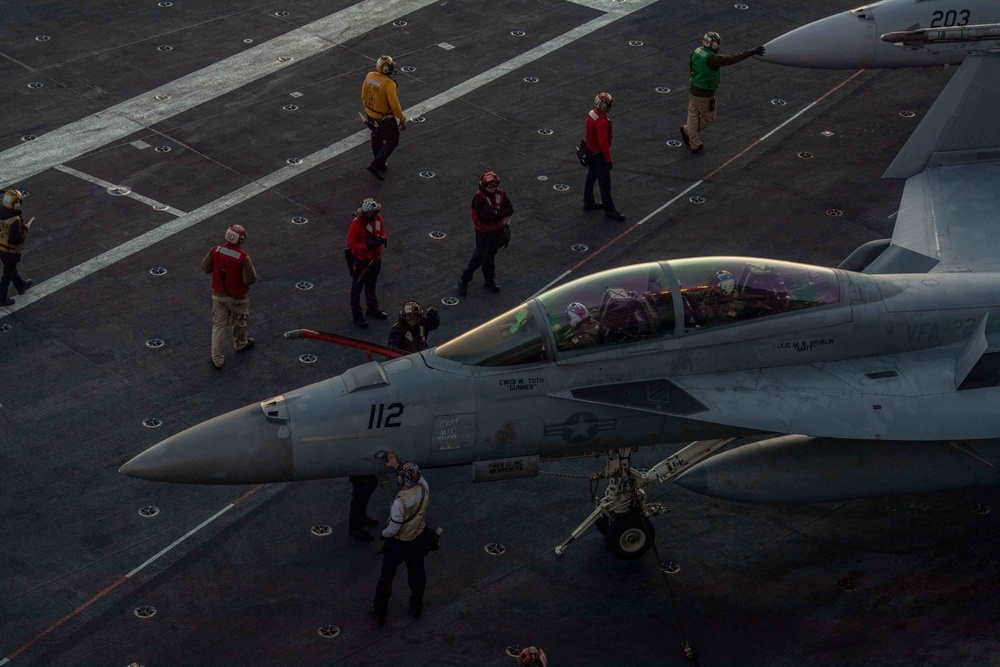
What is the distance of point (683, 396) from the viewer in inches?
510

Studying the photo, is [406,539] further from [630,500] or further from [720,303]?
[720,303]

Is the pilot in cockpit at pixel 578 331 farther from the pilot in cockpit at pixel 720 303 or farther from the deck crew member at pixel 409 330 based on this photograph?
the deck crew member at pixel 409 330

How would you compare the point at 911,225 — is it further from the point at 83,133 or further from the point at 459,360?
the point at 83,133

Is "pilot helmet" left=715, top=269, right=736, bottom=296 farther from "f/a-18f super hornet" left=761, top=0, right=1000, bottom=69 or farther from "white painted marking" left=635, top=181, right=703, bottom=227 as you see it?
"f/a-18f super hornet" left=761, top=0, right=1000, bottom=69

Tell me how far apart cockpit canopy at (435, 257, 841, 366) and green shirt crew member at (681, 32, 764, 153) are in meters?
9.74

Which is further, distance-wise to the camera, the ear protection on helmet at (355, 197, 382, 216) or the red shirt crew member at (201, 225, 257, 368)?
the ear protection on helmet at (355, 197, 382, 216)

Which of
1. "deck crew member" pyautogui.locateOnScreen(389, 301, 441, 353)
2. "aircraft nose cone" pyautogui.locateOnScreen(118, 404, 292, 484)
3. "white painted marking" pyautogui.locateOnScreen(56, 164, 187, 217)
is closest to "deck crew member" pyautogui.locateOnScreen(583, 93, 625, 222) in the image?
"deck crew member" pyautogui.locateOnScreen(389, 301, 441, 353)

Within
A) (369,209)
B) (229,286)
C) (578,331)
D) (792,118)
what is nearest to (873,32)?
(792,118)

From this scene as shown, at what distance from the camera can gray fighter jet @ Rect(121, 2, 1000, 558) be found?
1254 cm

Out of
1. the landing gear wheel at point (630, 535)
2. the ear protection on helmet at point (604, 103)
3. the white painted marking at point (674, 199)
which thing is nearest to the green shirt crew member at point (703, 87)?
the white painted marking at point (674, 199)

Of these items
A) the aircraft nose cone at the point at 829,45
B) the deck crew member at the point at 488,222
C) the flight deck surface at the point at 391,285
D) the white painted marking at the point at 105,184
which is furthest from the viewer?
the white painted marking at the point at 105,184

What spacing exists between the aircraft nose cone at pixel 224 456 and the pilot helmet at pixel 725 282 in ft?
14.9

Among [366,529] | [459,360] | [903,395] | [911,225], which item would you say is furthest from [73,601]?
[911,225]

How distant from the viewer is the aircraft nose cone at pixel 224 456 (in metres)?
12.1
